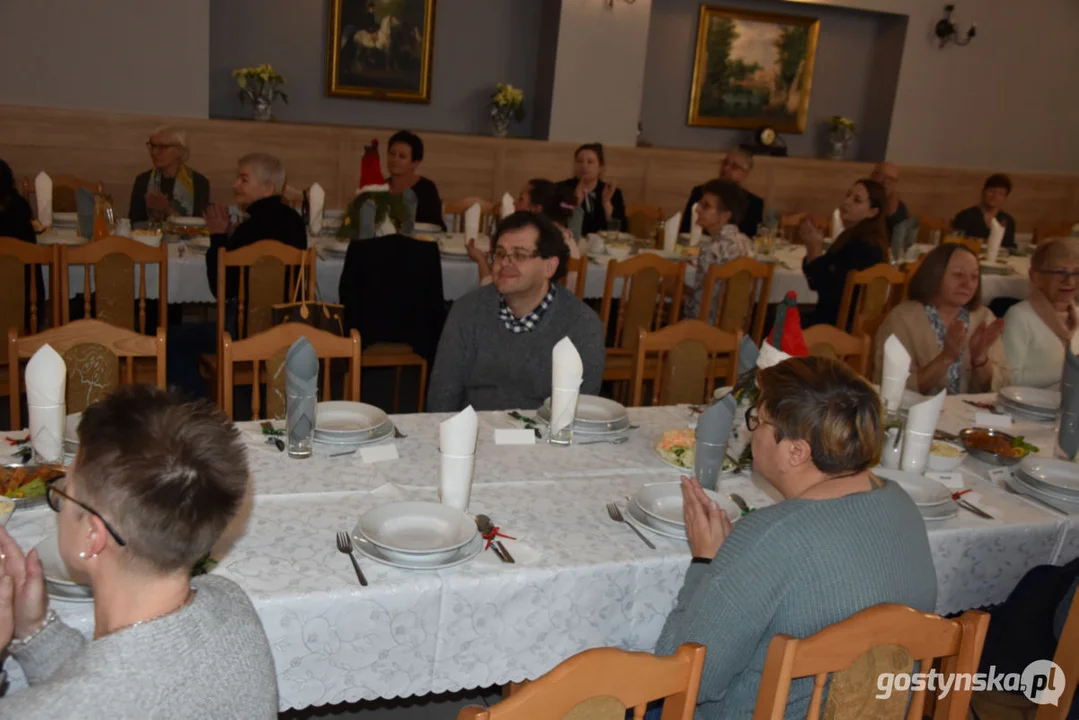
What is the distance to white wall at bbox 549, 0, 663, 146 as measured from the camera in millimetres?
7973

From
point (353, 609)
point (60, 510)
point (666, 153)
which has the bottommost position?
point (353, 609)

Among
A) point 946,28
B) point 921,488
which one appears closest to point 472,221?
point 921,488

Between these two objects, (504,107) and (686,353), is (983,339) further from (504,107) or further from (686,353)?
(504,107)

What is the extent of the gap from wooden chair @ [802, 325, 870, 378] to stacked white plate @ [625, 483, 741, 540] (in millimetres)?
1120

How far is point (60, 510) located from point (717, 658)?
3.48ft

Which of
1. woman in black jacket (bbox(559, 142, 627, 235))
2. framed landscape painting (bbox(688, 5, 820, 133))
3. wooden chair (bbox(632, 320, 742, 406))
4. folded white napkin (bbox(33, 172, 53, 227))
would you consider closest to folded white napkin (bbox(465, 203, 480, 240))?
woman in black jacket (bbox(559, 142, 627, 235))

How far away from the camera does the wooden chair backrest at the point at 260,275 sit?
13.3ft

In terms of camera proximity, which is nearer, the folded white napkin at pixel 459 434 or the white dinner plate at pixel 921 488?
the folded white napkin at pixel 459 434

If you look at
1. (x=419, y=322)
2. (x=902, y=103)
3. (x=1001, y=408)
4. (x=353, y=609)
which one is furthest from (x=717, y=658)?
(x=902, y=103)

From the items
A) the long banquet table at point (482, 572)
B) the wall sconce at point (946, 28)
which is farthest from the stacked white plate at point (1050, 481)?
the wall sconce at point (946, 28)

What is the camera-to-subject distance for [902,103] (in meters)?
9.39

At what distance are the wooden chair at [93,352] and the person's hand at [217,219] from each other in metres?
1.70

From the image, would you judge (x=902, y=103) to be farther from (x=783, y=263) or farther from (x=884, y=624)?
(x=884, y=624)

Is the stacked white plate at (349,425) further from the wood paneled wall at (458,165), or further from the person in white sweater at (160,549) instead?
the wood paneled wall at (458,165)
